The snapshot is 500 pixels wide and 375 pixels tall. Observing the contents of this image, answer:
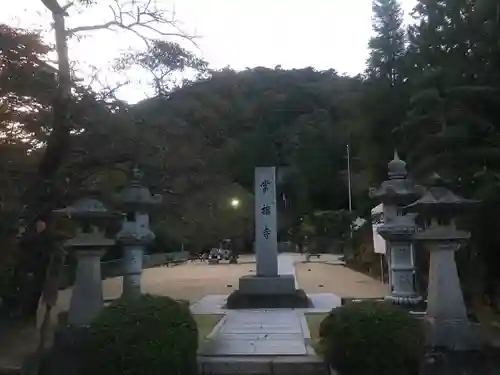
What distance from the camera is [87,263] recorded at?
6.64 meters

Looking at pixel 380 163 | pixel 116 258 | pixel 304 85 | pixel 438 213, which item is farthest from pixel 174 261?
pixel 438 213

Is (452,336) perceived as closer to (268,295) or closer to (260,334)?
(260,334)

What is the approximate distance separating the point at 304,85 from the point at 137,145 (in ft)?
133

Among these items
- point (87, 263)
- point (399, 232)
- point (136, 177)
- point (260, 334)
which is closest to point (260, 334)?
point (260, 334)

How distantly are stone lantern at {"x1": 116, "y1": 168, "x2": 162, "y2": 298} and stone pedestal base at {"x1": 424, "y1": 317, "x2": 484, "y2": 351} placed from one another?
13.6 ft

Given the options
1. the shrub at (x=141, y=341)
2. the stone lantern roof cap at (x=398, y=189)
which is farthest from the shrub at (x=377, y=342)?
the stone lantern roof cap at (x=398, y=189)

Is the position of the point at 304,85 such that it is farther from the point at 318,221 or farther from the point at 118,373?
the point at 118,373

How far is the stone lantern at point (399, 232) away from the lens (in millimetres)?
7551

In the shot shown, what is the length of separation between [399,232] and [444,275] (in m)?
1.46

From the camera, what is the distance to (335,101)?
1709 inches

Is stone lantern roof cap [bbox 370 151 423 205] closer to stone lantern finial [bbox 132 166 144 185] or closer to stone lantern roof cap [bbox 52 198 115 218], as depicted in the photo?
stone lantern finial [bbox 132 166 144 185]

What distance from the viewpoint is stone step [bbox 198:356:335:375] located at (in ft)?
18.5

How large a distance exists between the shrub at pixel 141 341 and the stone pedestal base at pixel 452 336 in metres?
2.56

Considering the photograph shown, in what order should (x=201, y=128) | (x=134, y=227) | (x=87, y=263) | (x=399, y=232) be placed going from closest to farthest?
1. (x=87, y=263)
2. (x=399, y=232)
3. (x=134, y=227)
4. (x=201, y=128)
